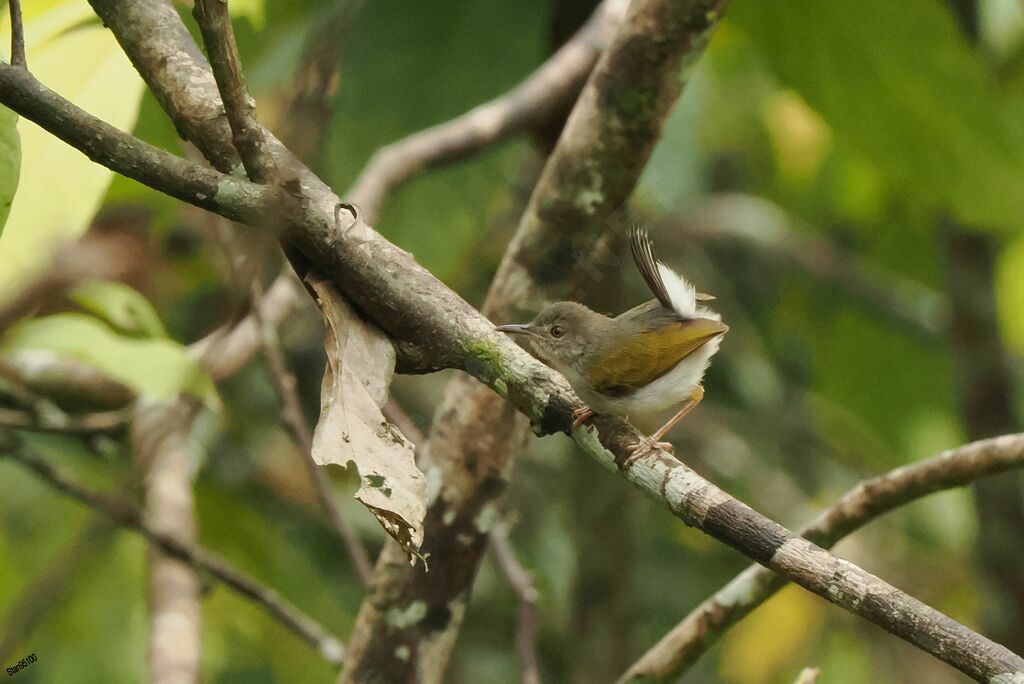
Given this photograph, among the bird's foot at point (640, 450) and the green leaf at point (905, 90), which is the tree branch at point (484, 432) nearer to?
the green leaf at point (905, 90)

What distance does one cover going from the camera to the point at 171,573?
294 cm

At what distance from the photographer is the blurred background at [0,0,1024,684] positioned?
2.78m

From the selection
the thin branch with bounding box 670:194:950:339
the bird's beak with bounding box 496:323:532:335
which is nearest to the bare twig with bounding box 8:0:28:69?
the bird's beak with bounding box 496:323:532:335

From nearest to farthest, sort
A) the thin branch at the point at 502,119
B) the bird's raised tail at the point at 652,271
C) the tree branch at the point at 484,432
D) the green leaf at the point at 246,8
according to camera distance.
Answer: the bird's raised tail at the point at 652,271
the tree branch at the point at 484,432
the green leaf at the point at 246,8
the thin branch at the point at 502,119

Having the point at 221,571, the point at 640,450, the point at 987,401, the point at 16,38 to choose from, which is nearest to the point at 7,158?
the point at 16,38

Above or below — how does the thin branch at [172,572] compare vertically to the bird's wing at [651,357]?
below

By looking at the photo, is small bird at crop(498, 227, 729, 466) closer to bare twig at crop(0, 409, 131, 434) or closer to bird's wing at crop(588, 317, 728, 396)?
bird's wing at crop(588, 317, 728, 396)

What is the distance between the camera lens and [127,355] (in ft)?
7.93

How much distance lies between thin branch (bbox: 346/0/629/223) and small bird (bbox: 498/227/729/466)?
2.02 feet

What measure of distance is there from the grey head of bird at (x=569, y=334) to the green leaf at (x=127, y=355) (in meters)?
0.76

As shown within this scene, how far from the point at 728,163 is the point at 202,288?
3544mm

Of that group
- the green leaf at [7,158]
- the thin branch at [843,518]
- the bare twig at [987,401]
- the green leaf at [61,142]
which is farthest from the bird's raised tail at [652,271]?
the bare twig at [987,401]

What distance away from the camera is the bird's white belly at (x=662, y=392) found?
102 inches

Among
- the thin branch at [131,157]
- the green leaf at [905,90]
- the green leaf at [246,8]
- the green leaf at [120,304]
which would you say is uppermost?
the green leaf at [905,90]
